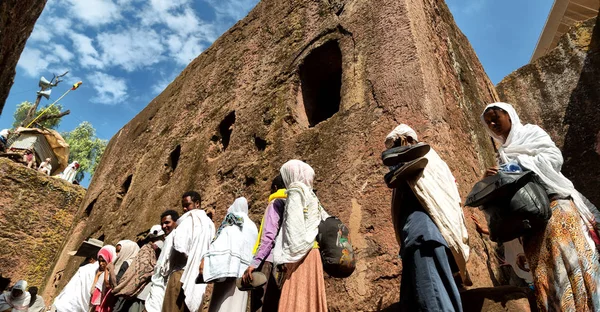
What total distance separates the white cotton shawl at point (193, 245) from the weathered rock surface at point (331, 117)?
1.03 meters

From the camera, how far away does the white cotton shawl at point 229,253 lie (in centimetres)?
303

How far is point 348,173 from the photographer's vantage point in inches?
161

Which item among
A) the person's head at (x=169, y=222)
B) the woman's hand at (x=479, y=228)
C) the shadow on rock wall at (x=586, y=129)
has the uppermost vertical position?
the shadow on rock wall at (x=586, y=129)

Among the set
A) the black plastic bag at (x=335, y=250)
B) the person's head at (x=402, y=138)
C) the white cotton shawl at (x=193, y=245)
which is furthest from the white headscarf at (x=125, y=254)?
the person's head at (x=402, y=138)

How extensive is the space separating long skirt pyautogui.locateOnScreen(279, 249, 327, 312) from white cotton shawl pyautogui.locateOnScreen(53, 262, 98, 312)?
10.9ft

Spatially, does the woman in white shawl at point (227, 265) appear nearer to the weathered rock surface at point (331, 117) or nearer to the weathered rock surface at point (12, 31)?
the weathered rock surface at point (331, 117)

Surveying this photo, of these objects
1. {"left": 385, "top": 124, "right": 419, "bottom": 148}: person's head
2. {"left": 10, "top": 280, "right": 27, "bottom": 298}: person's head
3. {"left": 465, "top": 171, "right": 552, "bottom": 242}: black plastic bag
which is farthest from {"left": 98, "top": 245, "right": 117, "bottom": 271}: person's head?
{"left": 465, "top": 171, "right": 552, "bottom": 242}: black plastic bag

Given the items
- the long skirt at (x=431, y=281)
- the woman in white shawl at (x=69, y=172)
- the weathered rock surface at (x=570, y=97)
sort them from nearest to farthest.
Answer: the long skirt at (x=431, y=281)
the weathered rock surface at (x=570, y=97)
the woman in white shawl at (x=69, y=172)

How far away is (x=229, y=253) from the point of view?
3.10m

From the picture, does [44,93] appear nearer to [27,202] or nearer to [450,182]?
[27,202]

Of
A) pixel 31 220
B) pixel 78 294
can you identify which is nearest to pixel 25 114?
pixel 31 220

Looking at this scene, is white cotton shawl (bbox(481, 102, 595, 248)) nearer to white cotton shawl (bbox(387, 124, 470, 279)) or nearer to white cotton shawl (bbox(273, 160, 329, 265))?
white cotton shawl (bbox(387, 124, 470, 279))

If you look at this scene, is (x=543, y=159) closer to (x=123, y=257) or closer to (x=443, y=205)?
(x=443, y=205)

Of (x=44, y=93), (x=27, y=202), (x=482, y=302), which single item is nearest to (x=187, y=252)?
(x=482, y=302)
